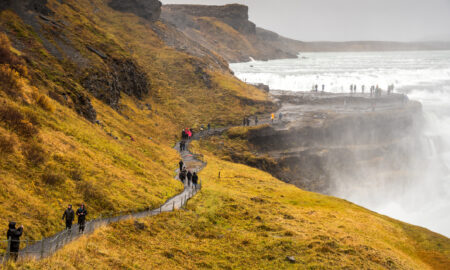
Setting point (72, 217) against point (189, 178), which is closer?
point (72, 217)

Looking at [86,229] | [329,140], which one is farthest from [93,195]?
[329,140]

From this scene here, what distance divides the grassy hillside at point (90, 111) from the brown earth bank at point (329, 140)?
8.55 meters

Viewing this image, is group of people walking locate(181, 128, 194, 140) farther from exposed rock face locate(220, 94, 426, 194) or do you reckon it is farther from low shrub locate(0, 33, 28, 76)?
low shrub locate(0, 33, 28, 76)

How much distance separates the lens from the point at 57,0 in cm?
6469

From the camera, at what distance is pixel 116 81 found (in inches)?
2277

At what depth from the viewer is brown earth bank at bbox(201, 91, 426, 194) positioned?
6332cm

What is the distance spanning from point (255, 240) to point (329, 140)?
51528mm

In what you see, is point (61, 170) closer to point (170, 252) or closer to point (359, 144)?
point (170, 252)

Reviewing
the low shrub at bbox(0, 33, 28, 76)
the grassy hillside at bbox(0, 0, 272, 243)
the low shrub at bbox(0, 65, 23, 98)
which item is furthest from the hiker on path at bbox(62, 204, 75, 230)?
the low shrub at bbox(0, 33, 28, 76)

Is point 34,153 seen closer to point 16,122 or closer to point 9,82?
point 16,122

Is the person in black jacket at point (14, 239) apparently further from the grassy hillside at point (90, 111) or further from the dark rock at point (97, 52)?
the dark rock at point (97, 52)

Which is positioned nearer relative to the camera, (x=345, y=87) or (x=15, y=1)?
(x=15, y=1)

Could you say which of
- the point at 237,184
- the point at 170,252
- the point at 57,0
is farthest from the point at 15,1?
the point at 170,252

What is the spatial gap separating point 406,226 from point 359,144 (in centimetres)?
4096
